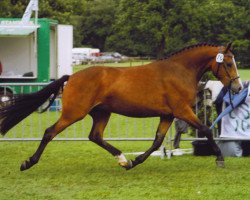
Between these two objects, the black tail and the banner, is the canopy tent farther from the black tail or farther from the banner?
the black tail

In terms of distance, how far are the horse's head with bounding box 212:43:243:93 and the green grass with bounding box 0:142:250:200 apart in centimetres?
123

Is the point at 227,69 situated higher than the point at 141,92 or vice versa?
the point at 227,69

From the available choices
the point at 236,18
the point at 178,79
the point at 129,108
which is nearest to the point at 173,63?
the point at 178,79

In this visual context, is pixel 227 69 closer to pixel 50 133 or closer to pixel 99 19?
pixel 50 133

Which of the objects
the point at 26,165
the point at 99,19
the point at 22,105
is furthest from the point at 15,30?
the point at 99,19

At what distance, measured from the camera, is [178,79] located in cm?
1002

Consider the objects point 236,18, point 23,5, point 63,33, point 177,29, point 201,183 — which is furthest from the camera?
point 236,18

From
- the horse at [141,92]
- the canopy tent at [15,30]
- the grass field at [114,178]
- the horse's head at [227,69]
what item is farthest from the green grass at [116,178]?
the canopy tent at [15,30]

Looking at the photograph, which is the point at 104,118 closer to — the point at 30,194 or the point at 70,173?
the point at 70,173

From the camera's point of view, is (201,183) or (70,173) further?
(70,173)

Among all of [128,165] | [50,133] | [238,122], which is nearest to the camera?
[50,133]

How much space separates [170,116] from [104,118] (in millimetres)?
1051

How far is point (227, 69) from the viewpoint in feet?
33.2

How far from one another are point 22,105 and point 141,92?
1783 millimetres
